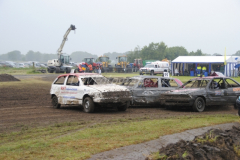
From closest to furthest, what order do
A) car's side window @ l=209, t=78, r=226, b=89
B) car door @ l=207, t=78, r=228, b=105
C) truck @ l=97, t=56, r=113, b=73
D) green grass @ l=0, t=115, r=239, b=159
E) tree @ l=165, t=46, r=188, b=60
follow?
green grass @ l=0, t=115, r=239, b=159 < car door @ l=207, t=78, r=228, b=105 < car's side window @ l=209, t=78, r=226, b=89 < truck @ l=97, t=56, r=113, b=73 < tree @ l=165, t=46, r=188, b=60

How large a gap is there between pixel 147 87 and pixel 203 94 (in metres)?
2.46

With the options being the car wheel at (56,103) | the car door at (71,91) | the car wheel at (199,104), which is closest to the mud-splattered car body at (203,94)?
the car wheel at (199,104)

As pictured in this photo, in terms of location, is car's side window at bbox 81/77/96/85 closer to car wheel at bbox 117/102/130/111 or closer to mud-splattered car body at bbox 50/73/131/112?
mud-splattered car body at bbox 50/73/131/112

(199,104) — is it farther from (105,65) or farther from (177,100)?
(105,65)

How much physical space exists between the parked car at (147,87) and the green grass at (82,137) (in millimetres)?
3301

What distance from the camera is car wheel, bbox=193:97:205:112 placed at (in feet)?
41.1

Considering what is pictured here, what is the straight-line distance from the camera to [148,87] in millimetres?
14023

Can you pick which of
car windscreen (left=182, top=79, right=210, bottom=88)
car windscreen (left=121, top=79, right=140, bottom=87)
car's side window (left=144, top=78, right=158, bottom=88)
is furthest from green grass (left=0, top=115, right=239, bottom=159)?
car's side window (left=144, top=78, right=158, bottom=88)

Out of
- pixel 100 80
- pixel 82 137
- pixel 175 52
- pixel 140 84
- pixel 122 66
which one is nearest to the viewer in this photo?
pixel 82 137

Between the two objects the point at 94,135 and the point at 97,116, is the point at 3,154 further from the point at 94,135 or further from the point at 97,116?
the point at 97,116

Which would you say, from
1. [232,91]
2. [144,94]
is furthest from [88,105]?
[232,91]

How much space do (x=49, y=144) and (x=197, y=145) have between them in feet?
10.4

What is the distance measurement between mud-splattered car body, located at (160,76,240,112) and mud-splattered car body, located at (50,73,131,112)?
73.3 inches

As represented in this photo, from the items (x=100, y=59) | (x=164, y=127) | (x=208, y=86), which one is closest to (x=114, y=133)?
(x=164, y=127)
